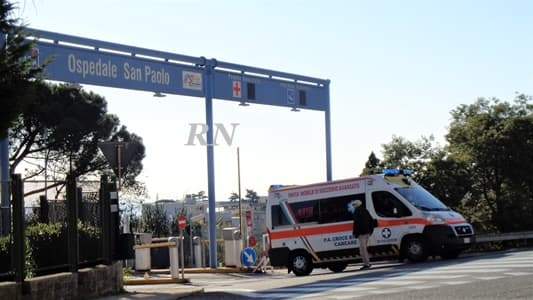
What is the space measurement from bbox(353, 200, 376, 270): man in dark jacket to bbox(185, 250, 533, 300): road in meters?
2.53

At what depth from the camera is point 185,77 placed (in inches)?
984

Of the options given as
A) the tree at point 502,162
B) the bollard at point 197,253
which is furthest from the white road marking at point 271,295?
the tree at point 502,162

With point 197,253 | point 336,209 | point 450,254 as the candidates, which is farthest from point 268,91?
point 450,254

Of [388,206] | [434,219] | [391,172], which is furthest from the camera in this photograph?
[391,172]

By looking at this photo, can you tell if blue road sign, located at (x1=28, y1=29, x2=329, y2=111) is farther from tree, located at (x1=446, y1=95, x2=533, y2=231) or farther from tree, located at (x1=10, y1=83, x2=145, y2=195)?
tree, located at (x1=10, y1=83, x2=145, y2=195)

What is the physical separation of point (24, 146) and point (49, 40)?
15933 millimetres

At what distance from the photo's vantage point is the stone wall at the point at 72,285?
1229cm

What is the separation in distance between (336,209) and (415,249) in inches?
93.1

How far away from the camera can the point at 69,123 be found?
122 feet

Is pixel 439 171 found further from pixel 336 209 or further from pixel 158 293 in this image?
pixel 158 293

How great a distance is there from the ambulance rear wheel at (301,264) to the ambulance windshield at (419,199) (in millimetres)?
3084

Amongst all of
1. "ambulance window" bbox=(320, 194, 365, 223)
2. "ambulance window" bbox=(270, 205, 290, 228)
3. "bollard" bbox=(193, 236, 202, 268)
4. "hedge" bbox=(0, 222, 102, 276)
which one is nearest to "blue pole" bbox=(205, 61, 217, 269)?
"bollard" bbox=(193, 236, 202, 268)

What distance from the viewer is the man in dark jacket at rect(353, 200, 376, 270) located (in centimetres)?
2038

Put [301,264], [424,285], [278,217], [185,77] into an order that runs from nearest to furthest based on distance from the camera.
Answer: [424,285] < [301,264] < [278,217] < [185,77]
